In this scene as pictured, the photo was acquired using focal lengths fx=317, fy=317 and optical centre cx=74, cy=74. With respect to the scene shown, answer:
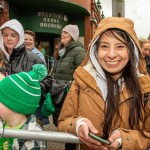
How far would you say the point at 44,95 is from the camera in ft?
9.11

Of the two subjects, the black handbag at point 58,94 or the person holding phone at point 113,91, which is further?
the black handbag at point 58,94

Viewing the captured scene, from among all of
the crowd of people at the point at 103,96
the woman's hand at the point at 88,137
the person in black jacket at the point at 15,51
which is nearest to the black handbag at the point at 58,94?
the crowd of people at the point at 103,96

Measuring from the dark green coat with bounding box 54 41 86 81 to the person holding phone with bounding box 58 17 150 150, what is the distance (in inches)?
93.4

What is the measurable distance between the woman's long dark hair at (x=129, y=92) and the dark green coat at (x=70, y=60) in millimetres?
2451

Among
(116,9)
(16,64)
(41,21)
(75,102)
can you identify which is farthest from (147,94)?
(41,21)

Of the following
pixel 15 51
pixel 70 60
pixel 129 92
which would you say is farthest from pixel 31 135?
pixel 70 60

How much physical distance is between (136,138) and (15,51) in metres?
1.95

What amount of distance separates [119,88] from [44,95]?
2.94 feet

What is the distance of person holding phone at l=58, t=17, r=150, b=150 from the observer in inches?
77.7

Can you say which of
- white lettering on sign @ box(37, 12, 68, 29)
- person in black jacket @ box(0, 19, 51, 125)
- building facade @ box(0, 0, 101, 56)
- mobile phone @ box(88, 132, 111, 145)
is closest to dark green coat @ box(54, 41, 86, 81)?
person in black jacket @ box(0, 19, 51, 125)

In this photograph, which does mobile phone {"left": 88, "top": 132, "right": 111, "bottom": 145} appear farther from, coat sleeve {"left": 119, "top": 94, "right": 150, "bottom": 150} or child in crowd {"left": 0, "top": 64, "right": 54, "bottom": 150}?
child in crowd {"left": 0, "top": 64, "right": 54, "bottom": 150}

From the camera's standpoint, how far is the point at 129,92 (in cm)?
201

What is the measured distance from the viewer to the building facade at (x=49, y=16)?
14781mm

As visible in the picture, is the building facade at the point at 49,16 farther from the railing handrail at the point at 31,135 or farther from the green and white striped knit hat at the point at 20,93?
the railing handrail at the point at 31,135
